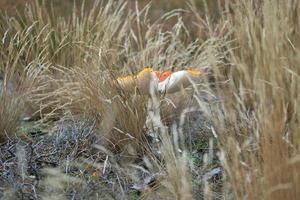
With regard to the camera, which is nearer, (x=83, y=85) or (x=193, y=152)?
(x=193, y=152)

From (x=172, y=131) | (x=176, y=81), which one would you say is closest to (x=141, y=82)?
(x=176, y=81)

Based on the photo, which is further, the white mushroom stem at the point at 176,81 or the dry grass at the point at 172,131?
the white mushroom stem at the point at 176,81

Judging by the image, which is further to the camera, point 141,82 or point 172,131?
point 172,131

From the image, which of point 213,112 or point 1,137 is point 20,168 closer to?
point 1,137

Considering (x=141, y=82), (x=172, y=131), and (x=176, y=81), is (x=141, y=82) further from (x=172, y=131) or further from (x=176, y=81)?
(x=172, y=131)

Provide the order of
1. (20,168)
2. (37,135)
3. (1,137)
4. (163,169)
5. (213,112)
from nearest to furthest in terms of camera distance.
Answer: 1. (213,112)
2. (163,169)
3. (20,168)
4. (1,137)
5. (37,135)

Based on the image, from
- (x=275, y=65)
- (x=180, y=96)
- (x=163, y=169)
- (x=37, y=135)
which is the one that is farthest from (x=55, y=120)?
(x=275, y=65)

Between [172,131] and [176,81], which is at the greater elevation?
[176,81]

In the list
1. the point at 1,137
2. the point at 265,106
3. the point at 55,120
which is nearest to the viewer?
the point at 265,106

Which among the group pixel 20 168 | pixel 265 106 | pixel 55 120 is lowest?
pixel 55 120

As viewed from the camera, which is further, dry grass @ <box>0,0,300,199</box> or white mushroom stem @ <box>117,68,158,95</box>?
white mushroom stem @ <box>117,68,158,95</box>

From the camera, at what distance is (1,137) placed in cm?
340

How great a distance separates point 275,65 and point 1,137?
1804mm

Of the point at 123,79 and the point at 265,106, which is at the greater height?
the point at 265,106
